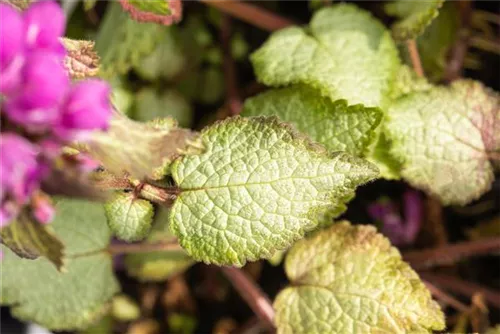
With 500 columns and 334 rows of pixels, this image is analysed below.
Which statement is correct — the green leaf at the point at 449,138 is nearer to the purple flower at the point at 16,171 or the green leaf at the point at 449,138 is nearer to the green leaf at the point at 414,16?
the green leaf at the point at 414,16

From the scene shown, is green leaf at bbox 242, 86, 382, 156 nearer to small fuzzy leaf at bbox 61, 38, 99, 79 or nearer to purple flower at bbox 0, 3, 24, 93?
small fuzzy leaf at bbox 61, 38, 99, 79

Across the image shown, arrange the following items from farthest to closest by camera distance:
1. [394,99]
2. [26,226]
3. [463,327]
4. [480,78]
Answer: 1. [480,78]
2. [463,327]
3. [394,99]
4. [26,226]

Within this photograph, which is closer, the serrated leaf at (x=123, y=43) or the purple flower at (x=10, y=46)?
the purple flower at (x=10, y=46)

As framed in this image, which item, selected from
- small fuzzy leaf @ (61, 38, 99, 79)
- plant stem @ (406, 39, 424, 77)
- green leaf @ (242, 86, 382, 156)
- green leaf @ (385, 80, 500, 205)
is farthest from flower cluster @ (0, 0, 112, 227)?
plant stem @ (406, 39, 424, 77)

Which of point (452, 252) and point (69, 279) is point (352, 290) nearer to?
point (452, 252)

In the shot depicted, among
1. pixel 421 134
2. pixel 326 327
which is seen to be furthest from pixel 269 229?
pixel 421 134

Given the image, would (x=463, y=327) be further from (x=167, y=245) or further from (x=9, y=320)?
(x=9, y=320)

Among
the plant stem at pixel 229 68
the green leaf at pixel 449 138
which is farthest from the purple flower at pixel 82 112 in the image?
the plant stem at pixel 229 68
